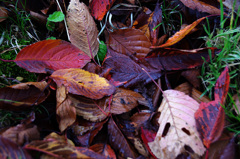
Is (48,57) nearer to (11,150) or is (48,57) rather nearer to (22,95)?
(22,95)

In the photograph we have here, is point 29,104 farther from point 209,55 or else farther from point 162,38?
point 209,55

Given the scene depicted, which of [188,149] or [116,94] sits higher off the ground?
[116,94]

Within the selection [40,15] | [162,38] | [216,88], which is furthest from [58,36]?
[216,88]

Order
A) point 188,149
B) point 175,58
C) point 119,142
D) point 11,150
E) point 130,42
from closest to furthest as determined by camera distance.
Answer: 1. point 11,150
2. point 188,149
3. point 119,142
4. point 175,58
5. point 130,42

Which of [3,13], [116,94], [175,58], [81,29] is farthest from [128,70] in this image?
[3,13]

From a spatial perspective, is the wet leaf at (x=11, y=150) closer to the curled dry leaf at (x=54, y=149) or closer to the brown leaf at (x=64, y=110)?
the curled dry leaf at (x=54, y=149)
